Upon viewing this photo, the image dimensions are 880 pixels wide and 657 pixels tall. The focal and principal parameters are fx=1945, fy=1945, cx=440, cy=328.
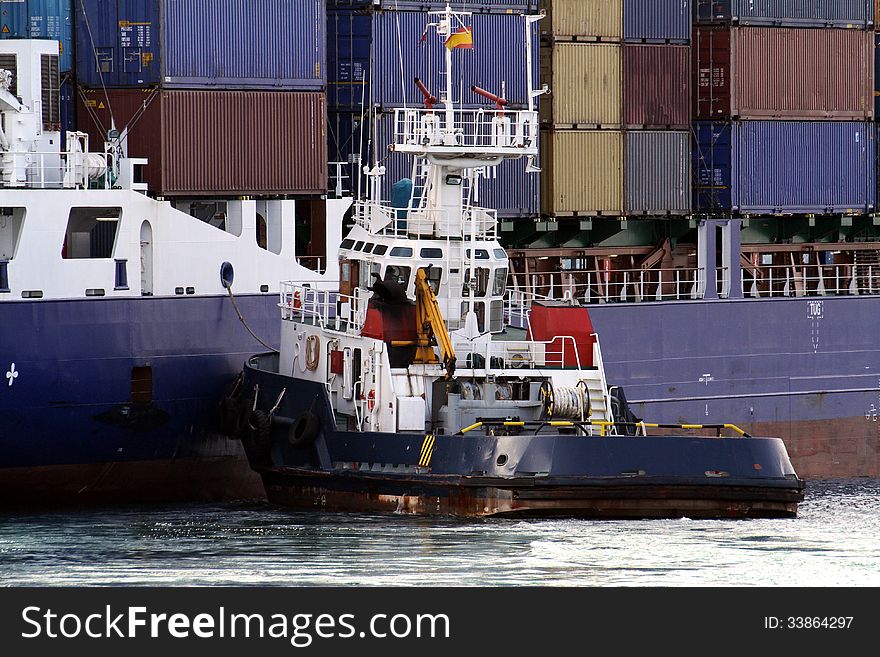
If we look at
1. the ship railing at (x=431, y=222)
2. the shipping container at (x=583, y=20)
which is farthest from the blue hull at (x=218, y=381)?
the shipping container at (x=583, y=20)

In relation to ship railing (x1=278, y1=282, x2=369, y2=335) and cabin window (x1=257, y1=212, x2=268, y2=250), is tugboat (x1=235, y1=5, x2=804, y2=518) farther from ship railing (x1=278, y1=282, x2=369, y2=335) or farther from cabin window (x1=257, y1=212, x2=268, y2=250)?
cabin window (x1=257, y1=212, x2=268, y2=250)

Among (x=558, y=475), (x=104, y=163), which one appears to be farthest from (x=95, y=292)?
(x=558, y=475)

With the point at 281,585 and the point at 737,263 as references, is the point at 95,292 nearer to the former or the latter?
the point at 281,585

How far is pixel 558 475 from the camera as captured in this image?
24.8 m

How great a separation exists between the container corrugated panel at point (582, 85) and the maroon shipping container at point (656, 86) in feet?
0.77

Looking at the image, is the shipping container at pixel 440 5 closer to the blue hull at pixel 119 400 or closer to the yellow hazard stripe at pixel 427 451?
the blue hull at pixel 119 400

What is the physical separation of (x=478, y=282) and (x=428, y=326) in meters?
1.35

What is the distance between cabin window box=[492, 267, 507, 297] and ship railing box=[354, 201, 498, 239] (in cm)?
55

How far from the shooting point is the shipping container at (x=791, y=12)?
1452 inches

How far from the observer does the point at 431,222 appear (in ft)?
91.8

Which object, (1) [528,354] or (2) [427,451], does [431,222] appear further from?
(2) [427,451]

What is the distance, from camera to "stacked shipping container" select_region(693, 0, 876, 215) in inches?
1451

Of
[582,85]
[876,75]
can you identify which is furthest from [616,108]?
[876,75]

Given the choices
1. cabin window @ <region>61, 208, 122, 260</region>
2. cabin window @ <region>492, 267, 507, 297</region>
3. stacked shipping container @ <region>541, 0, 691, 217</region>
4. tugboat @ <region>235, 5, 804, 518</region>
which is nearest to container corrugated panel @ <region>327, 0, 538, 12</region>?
stacked shipping container @ <region>541, 0, 691, 217</region>
